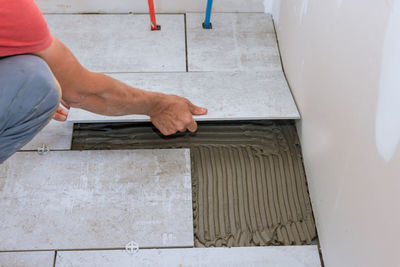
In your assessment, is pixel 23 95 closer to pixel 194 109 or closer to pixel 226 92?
pixel 194 109

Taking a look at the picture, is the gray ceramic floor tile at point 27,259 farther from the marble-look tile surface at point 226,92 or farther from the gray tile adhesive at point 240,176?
the marble-look tile surface at point 226,92

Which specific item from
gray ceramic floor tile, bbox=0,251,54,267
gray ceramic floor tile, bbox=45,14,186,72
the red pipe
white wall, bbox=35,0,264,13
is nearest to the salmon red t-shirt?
gray ceramic floor tile, bbox=0,251,54,267

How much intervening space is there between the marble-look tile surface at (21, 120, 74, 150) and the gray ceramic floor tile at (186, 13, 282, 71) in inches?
32.6

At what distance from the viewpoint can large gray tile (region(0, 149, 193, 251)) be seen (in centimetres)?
182

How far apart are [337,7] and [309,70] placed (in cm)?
40

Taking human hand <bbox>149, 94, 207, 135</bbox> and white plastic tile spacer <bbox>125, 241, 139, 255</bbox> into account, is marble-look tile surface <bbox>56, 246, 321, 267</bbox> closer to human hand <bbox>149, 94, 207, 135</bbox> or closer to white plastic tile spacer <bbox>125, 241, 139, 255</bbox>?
white plastic tile spacer <bbox>125, 241, 139, 255</bbox>

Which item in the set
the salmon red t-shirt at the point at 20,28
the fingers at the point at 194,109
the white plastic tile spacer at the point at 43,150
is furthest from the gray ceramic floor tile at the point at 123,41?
the salmon red t-shirt at the point at 20,28

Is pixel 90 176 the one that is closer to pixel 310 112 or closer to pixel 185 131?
pixel 185 131

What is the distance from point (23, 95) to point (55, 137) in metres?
1.23

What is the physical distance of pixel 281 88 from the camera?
229 centimetres

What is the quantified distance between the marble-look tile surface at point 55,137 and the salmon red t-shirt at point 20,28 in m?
1.09

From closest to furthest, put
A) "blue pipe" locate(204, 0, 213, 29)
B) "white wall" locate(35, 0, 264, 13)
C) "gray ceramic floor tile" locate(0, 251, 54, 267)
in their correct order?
"gray ceramic floor tile" locate(0, 251, 54, 267)
"blue pipe" locate(204, 0, 213, 29)
"white wall" locate(35, 0, 264, 13)

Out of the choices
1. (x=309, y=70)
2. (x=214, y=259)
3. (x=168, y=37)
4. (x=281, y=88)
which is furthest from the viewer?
(x=168, y=37)

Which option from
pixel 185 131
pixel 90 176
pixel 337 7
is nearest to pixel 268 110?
pixel 185 131
